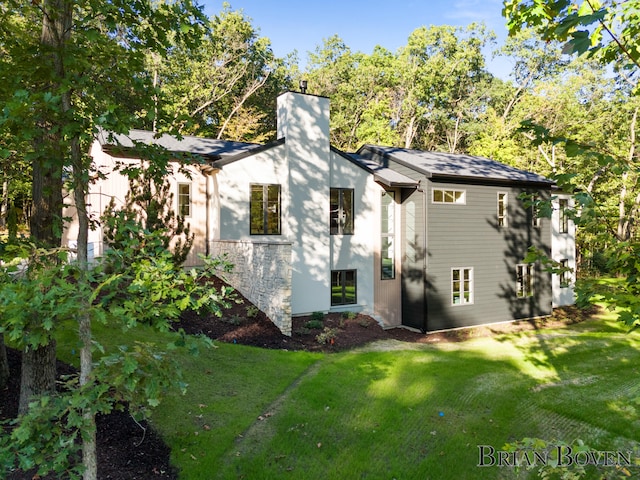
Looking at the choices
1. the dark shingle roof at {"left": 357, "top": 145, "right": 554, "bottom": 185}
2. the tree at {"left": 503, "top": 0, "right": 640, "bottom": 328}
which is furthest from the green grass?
the dark shingle roof at {"left": 357, "top": 145, "right": 554, "bottom": 185}

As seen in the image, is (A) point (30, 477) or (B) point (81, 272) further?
(A) point (30, 477)

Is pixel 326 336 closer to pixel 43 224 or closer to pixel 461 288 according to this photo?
pixel 461 288

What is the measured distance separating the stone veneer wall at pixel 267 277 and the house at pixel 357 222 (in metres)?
0.07

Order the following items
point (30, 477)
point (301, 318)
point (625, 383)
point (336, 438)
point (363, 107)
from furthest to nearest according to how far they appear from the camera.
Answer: point (363, 107) → point (301, 318) → point (625, 383) → point (336, 438) → point (30, 477)

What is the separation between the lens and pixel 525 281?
1850cm

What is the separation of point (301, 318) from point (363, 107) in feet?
78.7

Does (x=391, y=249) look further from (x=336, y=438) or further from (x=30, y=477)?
(x=30, y=477)

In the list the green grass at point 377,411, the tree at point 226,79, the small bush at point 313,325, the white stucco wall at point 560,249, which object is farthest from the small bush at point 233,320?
the tree at point 226,79

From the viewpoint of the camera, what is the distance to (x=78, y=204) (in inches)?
171

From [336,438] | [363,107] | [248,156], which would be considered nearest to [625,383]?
[336,438]

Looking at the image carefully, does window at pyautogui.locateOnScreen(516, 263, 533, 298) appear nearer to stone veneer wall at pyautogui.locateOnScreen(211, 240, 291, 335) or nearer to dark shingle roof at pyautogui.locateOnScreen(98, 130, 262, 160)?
stone veneer wall at pyautogui.locateOnScreen(211, 240, 291, 335)

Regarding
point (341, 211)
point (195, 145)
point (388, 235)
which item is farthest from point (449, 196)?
point (195, 145)

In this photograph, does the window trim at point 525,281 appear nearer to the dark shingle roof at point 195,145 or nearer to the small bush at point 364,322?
the small bush at point 364,322

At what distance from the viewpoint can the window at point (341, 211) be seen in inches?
625
